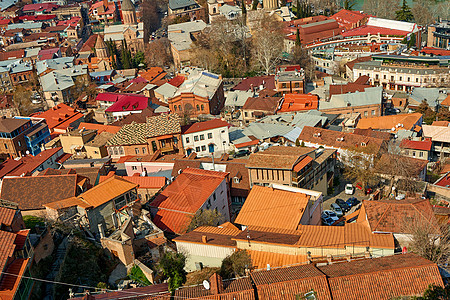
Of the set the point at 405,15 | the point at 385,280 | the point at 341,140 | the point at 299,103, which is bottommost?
the point at 299,103

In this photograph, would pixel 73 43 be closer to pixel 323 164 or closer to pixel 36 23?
pixel 36 23

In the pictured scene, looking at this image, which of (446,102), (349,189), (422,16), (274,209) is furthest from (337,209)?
(422,16)

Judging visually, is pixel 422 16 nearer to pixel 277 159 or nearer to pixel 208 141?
pixel 208 141

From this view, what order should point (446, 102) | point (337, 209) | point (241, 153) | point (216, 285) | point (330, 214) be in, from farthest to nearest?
point (446, 102) → point (241, 153) → point (337, 209) → point (330, 214) → point (216, 285)

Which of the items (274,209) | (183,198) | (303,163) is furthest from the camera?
(303,163)

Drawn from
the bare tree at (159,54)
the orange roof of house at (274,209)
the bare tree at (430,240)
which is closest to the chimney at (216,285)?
the orange roof of house at (274,209)

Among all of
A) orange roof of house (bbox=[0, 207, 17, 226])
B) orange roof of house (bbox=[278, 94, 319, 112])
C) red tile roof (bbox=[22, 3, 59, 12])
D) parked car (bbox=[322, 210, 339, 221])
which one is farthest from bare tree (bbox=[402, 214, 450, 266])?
red tile roof (bbox=[22, 3, 59, 12])

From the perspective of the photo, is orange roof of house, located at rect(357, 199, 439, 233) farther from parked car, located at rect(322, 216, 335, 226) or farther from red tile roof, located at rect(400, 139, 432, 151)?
red tile roof, located at rect(400, 139, 432, 151)

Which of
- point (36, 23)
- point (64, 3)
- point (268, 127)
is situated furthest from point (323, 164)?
point (64, 3)
